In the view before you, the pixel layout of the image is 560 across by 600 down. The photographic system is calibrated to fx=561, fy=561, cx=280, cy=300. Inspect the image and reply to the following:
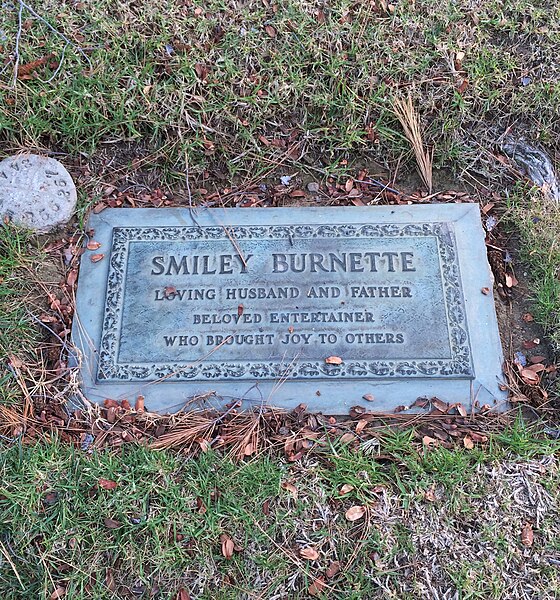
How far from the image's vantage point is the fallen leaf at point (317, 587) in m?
1.92

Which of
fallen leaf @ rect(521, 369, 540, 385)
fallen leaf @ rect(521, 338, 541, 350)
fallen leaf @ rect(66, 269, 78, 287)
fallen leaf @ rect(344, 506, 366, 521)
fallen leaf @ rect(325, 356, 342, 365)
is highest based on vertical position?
fallen leaf @ rect(521, 338, 541, 350)

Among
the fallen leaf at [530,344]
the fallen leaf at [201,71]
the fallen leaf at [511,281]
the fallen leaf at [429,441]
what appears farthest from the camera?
the fallen leaf at [201,71]

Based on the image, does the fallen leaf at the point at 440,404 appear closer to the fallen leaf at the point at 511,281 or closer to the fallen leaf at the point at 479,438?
the fallen leaf at the point at 479,438

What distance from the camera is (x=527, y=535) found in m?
2.00

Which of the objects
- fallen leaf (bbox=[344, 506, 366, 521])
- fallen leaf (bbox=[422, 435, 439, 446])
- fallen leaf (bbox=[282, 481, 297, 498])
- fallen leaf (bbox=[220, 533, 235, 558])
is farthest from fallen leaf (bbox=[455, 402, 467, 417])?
fallen leaf (bbox=[220, 533, 235, 558])

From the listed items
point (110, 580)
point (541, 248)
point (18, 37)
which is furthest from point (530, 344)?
point (18, 37)

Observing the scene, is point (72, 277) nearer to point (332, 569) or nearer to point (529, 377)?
point (332, 569)

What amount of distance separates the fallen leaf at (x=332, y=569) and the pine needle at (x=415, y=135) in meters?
1.69

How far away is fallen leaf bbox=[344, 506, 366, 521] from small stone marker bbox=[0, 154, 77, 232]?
1737 millimetres

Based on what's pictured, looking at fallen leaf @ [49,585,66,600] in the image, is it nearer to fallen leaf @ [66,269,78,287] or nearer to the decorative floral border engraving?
the decorative floral border engraving

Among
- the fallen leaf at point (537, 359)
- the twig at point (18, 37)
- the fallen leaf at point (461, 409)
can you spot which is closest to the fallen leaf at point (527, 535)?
the fallen leaf at point (461, 409)

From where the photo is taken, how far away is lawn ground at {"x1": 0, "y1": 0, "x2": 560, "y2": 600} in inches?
77.3

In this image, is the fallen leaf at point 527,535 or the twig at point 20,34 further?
the twig at point 20,34

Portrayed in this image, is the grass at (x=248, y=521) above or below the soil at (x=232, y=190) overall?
below
